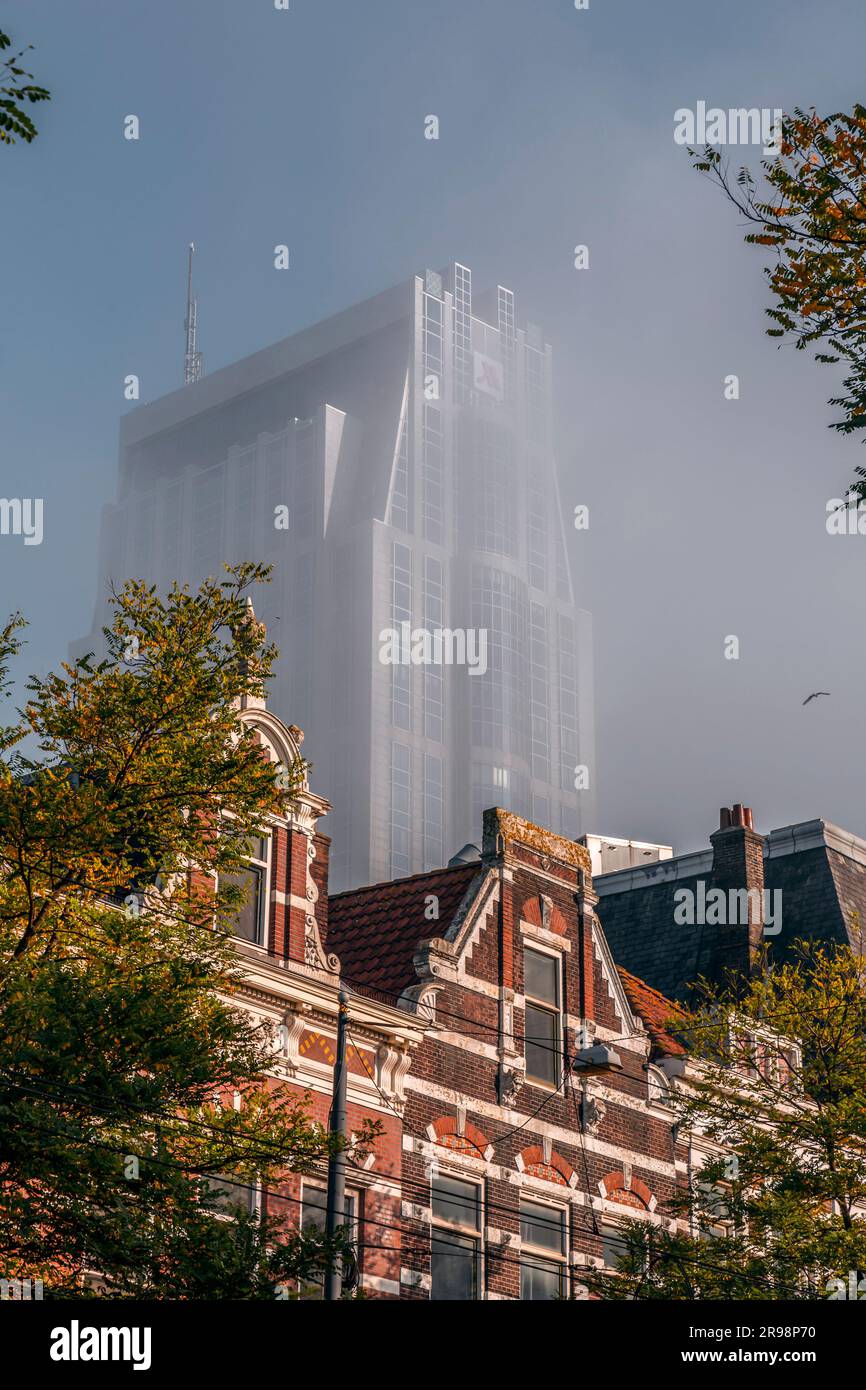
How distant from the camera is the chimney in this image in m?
43.2

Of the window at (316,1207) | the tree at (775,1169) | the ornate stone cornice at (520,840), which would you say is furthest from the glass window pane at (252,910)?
the tree at (775,1169)

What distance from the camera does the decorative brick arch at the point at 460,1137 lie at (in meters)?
32.5

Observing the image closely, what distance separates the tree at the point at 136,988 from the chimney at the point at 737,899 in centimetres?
2064

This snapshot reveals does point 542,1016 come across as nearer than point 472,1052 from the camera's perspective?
No

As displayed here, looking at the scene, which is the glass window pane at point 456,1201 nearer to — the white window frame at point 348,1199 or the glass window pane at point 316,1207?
the white window frame at point 348,1199

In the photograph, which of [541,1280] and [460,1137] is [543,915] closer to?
[460,1137]

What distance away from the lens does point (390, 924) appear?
118 ft

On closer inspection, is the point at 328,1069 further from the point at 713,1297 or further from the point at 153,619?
the point at 153,619

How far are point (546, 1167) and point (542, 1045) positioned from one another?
2050mm

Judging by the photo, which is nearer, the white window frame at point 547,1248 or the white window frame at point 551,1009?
the white window frame at point 547,1248

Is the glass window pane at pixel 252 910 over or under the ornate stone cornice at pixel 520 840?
under

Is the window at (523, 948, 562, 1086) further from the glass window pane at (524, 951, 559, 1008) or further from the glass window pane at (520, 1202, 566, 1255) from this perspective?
the glass window pane at (520, 1202, 566, 1255)

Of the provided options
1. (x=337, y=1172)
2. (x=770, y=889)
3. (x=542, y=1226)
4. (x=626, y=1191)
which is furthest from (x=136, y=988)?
(x=770, y=889)

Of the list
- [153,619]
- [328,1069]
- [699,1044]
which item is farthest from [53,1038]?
[699,1044]
